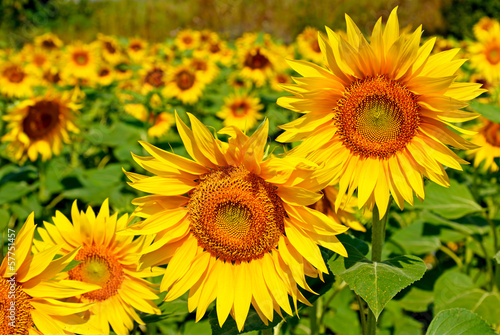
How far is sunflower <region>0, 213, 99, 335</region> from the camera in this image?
1236mm


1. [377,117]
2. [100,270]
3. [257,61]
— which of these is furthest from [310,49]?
[100,270]

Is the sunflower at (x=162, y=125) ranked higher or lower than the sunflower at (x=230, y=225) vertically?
lower

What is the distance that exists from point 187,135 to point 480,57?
406cm

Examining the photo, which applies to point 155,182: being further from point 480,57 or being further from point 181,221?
point 480,57

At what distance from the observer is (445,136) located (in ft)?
4.26

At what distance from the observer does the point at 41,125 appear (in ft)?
10.9

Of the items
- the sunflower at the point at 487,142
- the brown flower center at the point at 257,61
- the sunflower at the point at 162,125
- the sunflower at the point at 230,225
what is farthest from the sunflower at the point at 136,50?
the sunflower at the point at 230,225

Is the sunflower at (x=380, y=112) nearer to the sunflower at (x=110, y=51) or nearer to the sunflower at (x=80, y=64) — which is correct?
the sunflower at (x=80, y=64)

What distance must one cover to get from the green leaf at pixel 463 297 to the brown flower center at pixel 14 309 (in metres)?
1.63

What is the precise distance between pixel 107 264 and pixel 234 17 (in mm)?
12861

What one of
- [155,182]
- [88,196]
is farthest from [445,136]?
[88,196]

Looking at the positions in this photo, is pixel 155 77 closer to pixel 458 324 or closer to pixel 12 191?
pixel 12 191

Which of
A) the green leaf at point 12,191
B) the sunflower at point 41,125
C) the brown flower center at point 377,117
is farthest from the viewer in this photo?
the sunflower at point 41,125

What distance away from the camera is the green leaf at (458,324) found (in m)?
1.43
